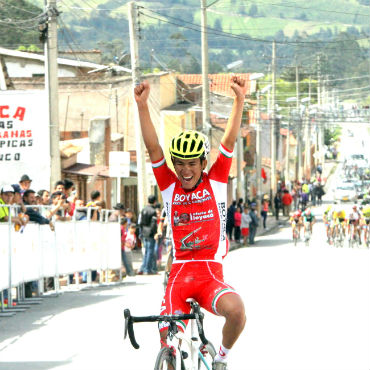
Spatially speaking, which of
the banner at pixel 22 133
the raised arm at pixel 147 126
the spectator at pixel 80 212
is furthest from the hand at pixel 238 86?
the banner at pixel 22 133

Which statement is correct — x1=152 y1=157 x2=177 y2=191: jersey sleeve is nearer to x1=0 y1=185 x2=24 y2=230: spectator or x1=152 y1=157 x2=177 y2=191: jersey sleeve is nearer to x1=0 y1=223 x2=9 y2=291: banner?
x1=0 y1=223 x2=9 y2=291: banner

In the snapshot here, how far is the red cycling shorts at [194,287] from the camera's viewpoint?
7.25 m

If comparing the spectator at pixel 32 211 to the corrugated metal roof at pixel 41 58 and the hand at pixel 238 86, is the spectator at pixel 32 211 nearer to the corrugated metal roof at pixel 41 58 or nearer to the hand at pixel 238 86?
the hand at pixel 238 86

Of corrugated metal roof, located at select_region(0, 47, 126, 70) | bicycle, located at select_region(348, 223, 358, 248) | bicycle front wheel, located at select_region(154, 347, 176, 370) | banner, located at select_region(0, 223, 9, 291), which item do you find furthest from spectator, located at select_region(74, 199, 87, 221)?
corrugated metal roof, located at select_region(0, 47, 126, 70)

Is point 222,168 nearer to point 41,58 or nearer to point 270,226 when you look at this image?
point 41,58

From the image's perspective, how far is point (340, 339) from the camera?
41.1 ft

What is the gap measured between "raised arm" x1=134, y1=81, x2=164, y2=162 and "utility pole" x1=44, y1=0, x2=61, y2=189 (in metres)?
15.9

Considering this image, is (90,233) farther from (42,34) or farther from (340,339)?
(340,339)

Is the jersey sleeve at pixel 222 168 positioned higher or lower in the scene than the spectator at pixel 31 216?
higher

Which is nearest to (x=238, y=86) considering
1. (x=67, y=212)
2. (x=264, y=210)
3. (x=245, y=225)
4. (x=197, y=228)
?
(x=197, y=228)

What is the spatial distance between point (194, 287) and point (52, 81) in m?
16.9

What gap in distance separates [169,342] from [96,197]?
16821 mm

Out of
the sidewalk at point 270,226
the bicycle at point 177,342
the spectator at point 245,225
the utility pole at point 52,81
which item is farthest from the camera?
the sidewalk at point 270,226

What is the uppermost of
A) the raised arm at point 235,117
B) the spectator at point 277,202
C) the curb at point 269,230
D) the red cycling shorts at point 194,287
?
the raised arm at point 235,117
